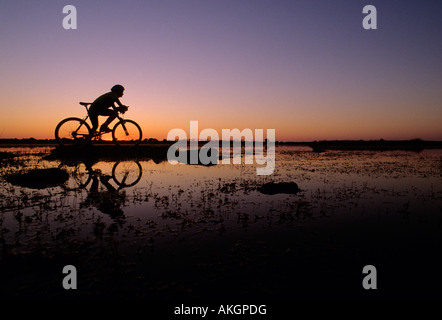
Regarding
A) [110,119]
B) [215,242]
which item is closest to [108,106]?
[110,119]

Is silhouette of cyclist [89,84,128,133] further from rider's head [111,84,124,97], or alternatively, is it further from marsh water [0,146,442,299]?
marsh water [0,146,442,299]

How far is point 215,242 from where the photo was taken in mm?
6746

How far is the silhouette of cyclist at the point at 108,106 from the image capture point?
16.6 m

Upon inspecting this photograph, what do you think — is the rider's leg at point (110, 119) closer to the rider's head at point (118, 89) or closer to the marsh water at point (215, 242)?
the rider's head at point (118, 89)

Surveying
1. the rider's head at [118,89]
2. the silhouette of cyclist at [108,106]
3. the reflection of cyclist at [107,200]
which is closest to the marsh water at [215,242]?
the reflection of cyclist at [107,200]

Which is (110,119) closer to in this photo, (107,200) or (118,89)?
(118,89)

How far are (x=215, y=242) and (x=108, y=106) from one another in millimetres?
14098

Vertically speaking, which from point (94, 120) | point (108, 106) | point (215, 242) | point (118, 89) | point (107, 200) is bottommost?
point (215, 242)

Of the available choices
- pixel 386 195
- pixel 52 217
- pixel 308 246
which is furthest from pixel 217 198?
pixel 386 195

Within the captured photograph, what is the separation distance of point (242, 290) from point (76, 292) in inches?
119

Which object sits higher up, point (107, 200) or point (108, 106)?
point (108, 106)

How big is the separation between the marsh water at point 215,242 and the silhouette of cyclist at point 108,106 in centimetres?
673

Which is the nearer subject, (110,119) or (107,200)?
(107,200)
